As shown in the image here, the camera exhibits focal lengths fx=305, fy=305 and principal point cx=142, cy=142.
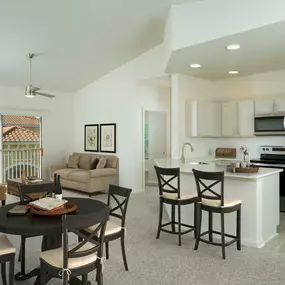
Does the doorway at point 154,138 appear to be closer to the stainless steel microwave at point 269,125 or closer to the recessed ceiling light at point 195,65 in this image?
the stainless steel microwave at point 269,125

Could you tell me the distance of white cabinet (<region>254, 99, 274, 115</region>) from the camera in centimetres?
585

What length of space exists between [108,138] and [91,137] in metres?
0.78

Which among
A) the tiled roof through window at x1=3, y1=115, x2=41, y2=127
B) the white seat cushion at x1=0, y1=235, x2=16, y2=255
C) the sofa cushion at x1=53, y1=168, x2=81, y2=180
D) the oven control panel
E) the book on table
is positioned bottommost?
the white seat cushion at x1=0, y1=235, x2=16, y2=255

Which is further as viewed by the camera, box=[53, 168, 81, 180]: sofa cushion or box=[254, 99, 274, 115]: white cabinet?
box=[53, 168, 81, 180]: sofa cushion

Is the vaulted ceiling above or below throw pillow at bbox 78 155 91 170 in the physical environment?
above

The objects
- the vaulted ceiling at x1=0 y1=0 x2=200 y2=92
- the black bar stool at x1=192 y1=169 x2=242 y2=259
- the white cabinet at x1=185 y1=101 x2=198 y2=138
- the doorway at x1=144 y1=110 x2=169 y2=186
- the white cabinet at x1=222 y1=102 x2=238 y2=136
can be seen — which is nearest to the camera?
the black bar stool at x1=192 y1=169 x2=242 y2=259

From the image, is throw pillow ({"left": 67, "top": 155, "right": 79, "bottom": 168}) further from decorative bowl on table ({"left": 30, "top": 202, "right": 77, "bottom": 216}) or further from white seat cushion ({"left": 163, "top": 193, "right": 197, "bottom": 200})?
decorative bowl on table ({"left": 30, "top": 202, "right": 77, "bottom": 216})

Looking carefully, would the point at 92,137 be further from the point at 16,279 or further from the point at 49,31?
the point at 16,279

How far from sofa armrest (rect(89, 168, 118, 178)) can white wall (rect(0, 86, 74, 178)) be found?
7.03 feet

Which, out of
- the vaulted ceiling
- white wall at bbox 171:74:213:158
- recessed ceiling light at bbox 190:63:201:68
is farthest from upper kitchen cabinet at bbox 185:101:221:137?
the vaulted ceiling

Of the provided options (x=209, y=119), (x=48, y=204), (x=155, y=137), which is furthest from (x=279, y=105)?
(x=48, y=204)

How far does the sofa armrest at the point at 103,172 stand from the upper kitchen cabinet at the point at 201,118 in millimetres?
2263

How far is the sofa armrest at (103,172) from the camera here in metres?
7.16

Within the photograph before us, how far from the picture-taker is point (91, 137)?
871 cm
